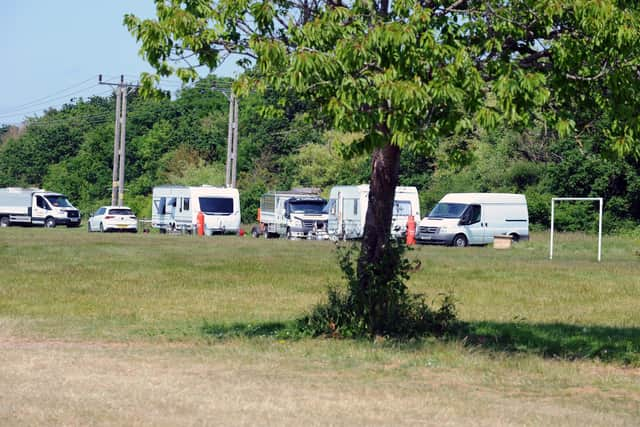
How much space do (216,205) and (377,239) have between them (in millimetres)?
40717

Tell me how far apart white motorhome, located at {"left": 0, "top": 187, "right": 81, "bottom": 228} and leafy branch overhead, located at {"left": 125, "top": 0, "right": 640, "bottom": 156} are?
56.8m

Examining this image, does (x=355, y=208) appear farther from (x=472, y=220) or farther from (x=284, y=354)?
(x=284, y=354)

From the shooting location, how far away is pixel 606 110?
42.7 feet

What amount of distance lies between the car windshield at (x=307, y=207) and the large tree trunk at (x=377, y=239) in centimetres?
3637

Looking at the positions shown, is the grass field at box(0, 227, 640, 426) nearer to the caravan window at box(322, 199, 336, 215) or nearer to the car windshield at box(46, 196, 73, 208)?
the caravan window at box(322, 199, 336, 215)

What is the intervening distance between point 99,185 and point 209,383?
88789mm

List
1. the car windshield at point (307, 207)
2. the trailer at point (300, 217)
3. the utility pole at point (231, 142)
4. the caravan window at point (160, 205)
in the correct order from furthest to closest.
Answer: the utility pole at point (231, 142), the caravan window at point (160, 205), the car windshield at point (307, 207), the trailer at point (300, 217)

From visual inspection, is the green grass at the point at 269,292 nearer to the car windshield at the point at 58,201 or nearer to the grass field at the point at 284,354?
the grass field at the point at 284,354

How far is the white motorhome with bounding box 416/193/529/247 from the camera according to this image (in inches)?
1807

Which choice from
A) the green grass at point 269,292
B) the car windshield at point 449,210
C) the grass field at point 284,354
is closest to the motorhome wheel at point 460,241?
the car windshield at point 449,210

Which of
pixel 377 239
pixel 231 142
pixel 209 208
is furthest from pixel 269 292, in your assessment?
pixel 231 142

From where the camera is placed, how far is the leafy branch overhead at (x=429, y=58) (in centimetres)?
1160

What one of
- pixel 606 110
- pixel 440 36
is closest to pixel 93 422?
pixel 440 36

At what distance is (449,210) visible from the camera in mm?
46562
